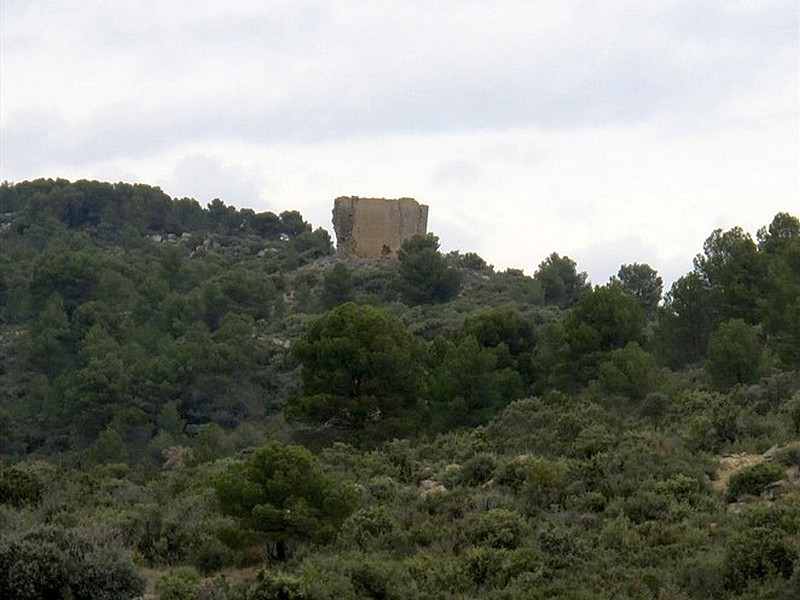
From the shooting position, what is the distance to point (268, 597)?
13.8 meters

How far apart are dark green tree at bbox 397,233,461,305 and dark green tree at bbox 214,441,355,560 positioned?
35766mm

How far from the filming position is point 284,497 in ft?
56.5

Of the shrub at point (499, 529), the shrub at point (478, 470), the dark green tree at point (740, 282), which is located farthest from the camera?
the dark green tree at point (740, 282)

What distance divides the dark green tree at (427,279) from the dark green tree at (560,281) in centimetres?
417

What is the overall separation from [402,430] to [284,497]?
11520 millimetres

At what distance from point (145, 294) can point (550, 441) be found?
31.1 m

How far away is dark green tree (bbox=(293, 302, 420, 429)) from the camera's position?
28703 millimetres

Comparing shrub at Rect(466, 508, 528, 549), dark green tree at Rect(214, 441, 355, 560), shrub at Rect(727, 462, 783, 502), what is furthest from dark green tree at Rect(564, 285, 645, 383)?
dark green tree at Rect(214, 441, 355, 560)

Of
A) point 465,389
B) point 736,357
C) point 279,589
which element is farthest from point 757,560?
point 465,389

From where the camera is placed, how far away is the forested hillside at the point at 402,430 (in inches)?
592

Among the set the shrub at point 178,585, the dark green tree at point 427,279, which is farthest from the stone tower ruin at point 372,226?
the shrub at point 178,585

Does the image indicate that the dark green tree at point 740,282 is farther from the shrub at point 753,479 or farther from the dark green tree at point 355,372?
the shrub at point 753,479

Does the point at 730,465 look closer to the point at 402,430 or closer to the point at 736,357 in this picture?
the point at 736,357

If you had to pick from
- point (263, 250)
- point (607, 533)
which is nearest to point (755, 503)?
point (607, 533)
